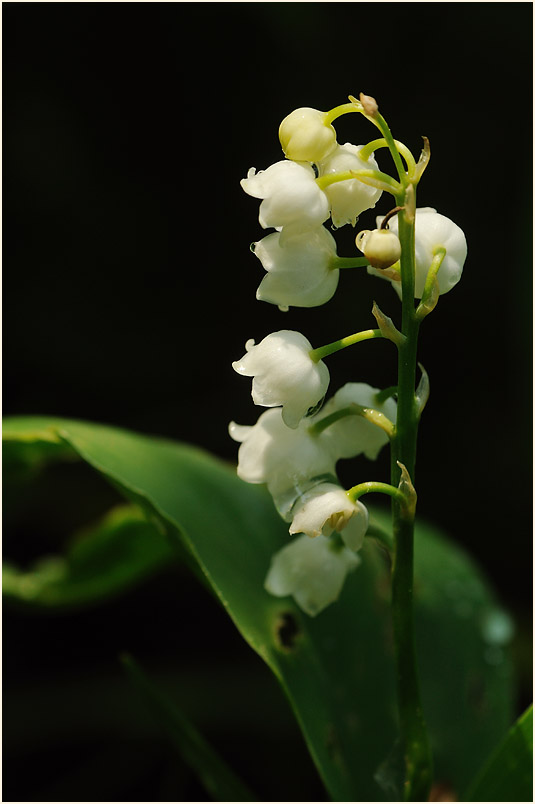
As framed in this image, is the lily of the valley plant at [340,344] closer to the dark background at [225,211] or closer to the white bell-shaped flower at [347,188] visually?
the white bell-shaped flower at [347,188]

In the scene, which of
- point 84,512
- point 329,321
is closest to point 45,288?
A: point 84,512

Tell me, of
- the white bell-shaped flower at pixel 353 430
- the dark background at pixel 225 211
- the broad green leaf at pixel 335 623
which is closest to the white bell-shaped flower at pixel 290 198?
the white bell-shaped flower at pixel 353 430

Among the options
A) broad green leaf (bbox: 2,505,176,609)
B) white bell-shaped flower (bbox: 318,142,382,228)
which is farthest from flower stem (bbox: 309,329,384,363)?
broad green leaf (bbox: 2,505,176,609)

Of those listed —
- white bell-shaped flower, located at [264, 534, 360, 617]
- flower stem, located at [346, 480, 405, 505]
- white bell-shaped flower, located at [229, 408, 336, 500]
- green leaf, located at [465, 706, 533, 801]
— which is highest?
white bell-shaped flower, located at [229, 408, 336, 500]

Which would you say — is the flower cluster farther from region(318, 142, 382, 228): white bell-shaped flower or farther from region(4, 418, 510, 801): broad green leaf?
region(4, 418, 510, 801): broad green leaf

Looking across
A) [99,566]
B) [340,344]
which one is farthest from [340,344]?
[99,566]

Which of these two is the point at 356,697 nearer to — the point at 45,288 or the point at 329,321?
the point at 329,321
